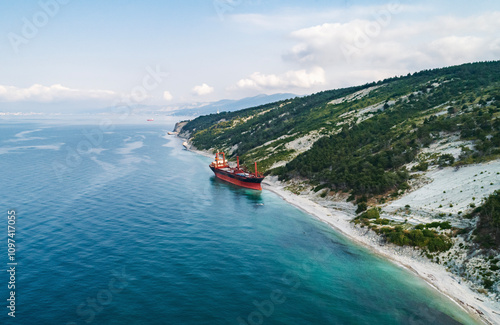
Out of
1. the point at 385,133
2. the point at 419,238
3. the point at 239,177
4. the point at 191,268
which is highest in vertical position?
the point at 385,133

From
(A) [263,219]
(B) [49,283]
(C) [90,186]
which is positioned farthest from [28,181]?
(A) [263,219]

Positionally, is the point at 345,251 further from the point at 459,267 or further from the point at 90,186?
the point at 90,186

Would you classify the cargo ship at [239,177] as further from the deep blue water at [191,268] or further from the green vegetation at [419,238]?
the green vegetation at [419,238]

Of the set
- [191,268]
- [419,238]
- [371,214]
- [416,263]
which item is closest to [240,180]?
[371,214]

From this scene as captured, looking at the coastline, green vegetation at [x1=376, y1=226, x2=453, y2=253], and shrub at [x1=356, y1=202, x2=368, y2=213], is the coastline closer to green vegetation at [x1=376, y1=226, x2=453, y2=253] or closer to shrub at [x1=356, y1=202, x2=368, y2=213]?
green vegetation at [x1=376, y1=226, x2=453, y2=253]

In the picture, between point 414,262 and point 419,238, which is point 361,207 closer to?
point 419,238

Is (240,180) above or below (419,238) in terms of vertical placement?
below
